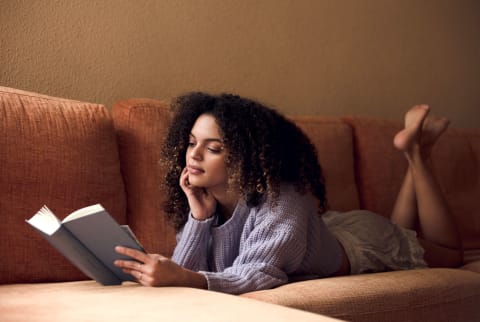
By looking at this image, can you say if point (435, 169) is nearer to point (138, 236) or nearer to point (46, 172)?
point (138, 236)

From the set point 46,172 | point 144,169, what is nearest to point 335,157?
point 144,169

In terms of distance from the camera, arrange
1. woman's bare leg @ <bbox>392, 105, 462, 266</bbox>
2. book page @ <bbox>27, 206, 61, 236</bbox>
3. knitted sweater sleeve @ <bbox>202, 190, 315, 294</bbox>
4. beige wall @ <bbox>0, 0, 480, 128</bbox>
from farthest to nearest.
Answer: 1. woman's bare leg @ <bbox>392, 105, 462, 266</bbox>
2. beige wall @ <bbox>0, 0, 480, 128</bbox>
3. knitted sweater sleeve @ <bbox>202, 190, 315, 294</bbox>
4. book page @ <bbox>27, 206, 61, 236</bbox>

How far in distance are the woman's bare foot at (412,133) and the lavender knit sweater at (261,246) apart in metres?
0.69

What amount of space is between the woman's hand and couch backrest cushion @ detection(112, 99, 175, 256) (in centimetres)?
42

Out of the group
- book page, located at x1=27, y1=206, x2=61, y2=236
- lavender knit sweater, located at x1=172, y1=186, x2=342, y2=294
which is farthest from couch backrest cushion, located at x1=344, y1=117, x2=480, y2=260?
book page, located at x1=27, y1=206, x2=61, y2=236

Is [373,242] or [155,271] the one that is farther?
[373,242]

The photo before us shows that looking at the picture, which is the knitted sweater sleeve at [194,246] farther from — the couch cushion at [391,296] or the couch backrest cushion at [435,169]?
the couch backrest cushion at [435,169]

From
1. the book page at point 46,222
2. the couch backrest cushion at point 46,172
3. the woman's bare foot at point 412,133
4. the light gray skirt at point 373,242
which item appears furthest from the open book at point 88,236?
the woman's bare foot at point 412,133

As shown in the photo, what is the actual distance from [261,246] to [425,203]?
1002mm

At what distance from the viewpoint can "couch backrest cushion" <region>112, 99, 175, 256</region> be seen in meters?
2.05

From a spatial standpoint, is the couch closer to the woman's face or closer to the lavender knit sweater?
the lavender knit sweater

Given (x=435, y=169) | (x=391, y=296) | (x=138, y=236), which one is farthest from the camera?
(x=435, y=169)

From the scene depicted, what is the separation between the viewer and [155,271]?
5.14ft

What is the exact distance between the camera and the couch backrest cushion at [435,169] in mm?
2697
